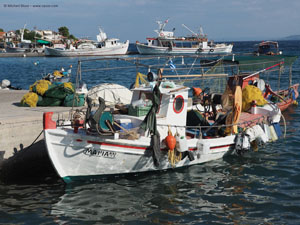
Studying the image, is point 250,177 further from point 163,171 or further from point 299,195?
point 163,171

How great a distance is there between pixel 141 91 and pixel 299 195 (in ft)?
19.4

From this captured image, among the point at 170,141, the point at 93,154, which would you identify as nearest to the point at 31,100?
the point at 93,154

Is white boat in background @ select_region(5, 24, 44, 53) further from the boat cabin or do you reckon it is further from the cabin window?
the cabin window

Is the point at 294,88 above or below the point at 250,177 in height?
above

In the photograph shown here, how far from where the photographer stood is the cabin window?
1208cm

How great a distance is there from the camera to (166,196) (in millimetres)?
10367

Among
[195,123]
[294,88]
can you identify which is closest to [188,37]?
[294,88]

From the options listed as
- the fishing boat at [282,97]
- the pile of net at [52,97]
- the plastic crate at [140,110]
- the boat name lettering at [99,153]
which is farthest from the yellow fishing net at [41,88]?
the fishing boat at [282,97]

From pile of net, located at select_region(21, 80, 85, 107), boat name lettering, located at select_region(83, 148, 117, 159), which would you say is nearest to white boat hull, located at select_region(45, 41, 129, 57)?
pile of net, located at select_region(21, 80, 85, 107)

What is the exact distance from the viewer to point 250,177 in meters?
11.9

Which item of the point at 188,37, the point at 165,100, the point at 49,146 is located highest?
the point at 188,37

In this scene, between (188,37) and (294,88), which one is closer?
(294,88)

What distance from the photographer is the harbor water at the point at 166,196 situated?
9.23 m

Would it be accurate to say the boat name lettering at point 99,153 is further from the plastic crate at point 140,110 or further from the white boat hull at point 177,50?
the white boat hull at point 177,50
